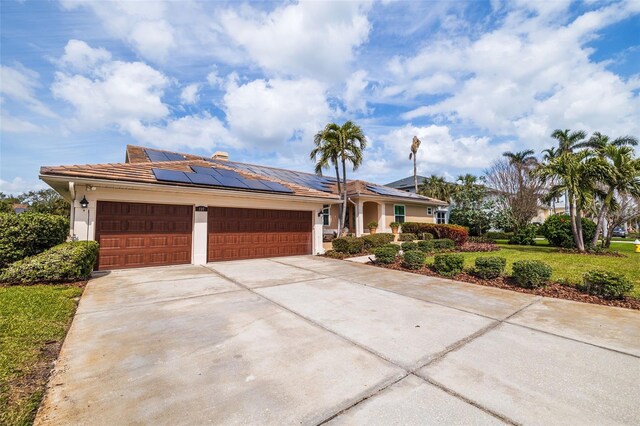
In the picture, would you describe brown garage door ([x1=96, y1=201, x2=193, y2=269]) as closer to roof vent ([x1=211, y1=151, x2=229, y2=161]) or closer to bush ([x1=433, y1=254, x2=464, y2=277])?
bush ([x1=433, y1=254, x2=464, y2=277])

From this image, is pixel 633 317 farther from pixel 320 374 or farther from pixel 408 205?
pixel 408 205

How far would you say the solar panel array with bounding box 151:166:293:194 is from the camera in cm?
1000

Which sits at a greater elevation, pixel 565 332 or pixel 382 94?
pixel 382 94

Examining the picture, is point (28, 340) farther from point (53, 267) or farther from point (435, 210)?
point (435, 210)

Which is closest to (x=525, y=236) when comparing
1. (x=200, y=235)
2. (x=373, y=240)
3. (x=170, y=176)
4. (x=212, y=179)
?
(x=373, y=240)

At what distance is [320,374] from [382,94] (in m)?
14.2

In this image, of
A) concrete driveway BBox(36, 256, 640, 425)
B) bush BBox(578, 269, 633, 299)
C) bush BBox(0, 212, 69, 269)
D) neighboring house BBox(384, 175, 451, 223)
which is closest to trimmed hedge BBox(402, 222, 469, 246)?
neighboring house BBox(384, 175, 451, 223)

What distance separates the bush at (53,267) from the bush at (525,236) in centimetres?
2304

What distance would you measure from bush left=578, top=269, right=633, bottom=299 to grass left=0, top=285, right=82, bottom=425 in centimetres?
899

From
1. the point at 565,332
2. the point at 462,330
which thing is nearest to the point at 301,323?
the point at 462,330

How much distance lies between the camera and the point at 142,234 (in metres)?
9.50

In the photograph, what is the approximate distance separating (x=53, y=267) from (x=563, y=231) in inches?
844

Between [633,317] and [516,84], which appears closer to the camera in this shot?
[633,317]

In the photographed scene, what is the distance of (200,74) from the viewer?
38.3 ft
